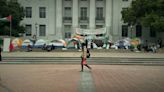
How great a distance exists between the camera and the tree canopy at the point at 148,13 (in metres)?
55.7

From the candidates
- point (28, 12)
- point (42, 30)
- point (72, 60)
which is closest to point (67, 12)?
point (42, 30)

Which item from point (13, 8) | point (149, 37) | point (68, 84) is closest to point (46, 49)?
point (13, 8)

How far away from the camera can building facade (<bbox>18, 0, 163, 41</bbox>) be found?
76875 millimetres

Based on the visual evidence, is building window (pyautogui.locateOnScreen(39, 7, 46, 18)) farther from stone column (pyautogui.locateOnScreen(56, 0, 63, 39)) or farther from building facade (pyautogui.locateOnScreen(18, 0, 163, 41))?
stone column (pyautogui.locateOnScreen(56, 0, 63, 39))

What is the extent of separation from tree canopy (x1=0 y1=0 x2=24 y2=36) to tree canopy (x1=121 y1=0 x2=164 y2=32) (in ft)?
59.3

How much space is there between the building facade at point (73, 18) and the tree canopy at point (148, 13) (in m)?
13.7

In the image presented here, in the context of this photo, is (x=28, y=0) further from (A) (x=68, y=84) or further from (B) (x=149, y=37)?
(A) (x=68, y=84)

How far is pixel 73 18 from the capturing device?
77.1 meters

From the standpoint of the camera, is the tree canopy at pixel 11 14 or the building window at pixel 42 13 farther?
the building window at pixel 42 13

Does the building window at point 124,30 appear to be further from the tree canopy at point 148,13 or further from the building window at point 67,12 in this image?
the tree canopy at point 148,13

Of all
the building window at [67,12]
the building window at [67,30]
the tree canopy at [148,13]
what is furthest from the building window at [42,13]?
the tree canopy at [148,13]

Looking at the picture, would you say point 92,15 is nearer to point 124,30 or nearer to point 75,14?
point 75,14

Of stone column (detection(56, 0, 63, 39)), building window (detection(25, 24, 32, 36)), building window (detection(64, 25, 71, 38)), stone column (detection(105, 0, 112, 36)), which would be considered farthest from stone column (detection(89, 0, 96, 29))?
building window (detection(25, 24, 32, 36))

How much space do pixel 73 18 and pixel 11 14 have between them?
15418mm
